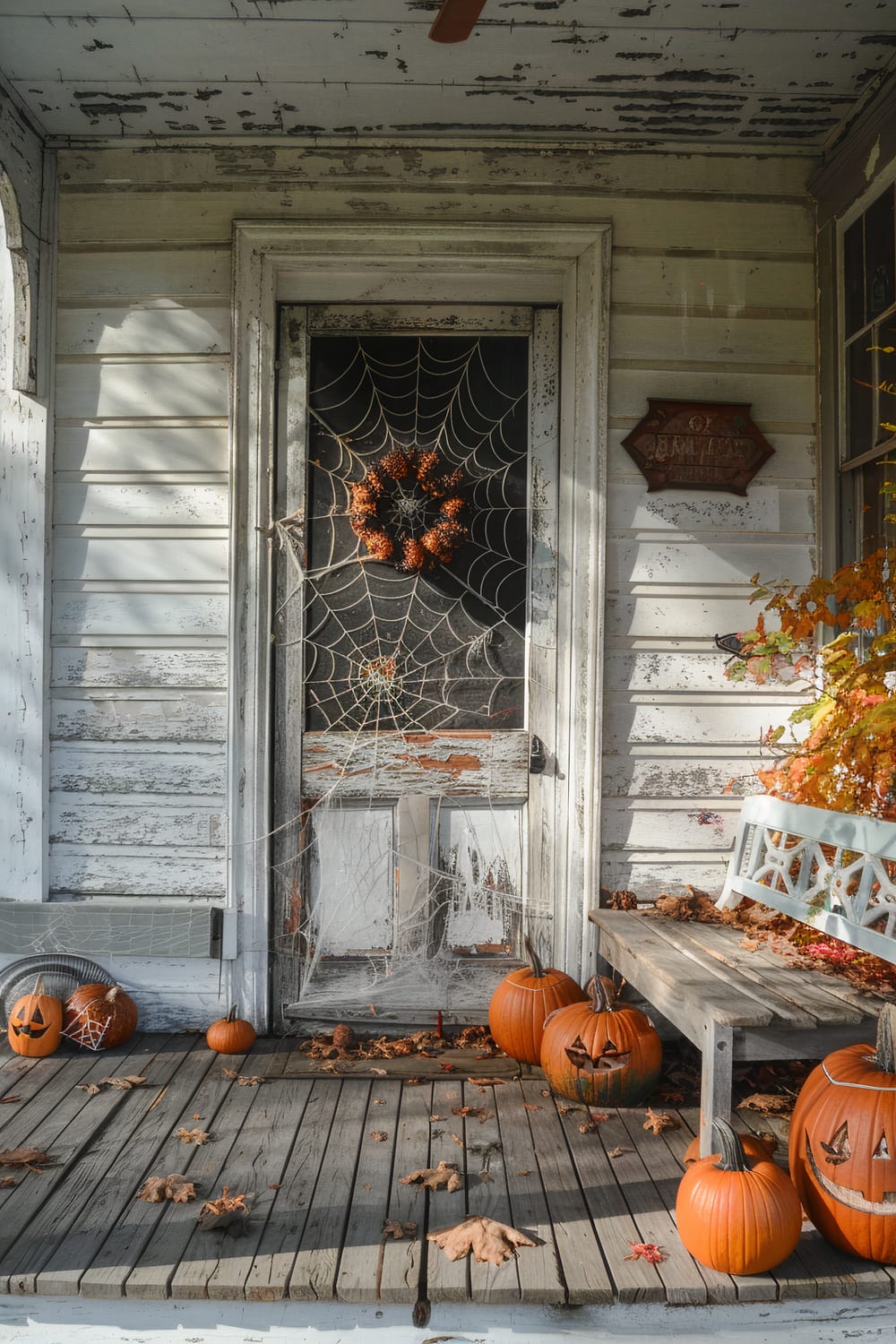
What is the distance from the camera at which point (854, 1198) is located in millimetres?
2191

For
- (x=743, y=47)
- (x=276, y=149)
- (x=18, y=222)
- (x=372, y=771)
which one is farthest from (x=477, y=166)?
(x=372, y=771)

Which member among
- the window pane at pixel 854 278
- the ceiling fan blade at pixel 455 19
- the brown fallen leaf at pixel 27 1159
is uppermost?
the ceiling fan blade at pixel 455 19

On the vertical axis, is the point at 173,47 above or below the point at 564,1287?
above

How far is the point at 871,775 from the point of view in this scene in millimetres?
2756

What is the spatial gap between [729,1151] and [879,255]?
2.84 m

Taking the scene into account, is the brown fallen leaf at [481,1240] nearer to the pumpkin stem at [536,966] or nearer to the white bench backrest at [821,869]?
the pumpkin stem at [536,966]

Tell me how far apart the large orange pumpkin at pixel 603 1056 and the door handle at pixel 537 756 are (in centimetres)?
86

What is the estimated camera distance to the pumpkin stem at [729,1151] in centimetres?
219

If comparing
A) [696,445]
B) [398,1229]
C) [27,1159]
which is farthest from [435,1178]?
[696,445]

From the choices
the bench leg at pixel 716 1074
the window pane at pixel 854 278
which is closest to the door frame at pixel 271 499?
the window pane at pixel 854 278

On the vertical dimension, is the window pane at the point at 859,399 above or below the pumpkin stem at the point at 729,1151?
above

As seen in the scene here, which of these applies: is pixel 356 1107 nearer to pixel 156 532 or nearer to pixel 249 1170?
pixel 249 1170

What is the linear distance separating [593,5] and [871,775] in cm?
243

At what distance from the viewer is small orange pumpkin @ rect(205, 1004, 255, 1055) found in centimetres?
335
